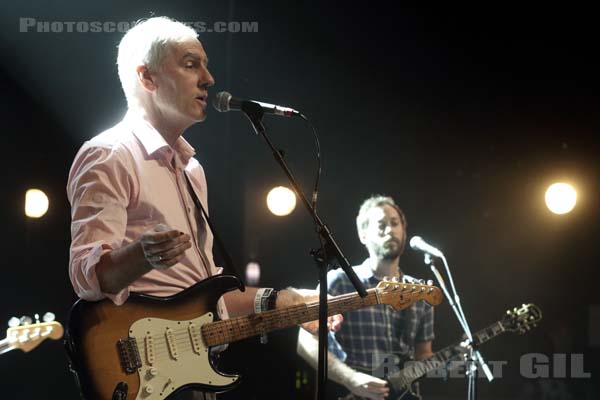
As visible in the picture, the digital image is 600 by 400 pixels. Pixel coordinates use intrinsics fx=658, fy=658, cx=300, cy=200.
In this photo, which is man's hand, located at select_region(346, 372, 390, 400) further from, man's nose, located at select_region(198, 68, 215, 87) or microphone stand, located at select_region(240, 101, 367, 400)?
man's nose, located at select_region(198, 68, 215, 87)

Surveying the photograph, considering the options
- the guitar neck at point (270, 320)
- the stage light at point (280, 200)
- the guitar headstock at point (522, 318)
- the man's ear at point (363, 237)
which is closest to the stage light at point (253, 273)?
the stage light at point (280, 200)

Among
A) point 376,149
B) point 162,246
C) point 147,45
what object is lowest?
point 162,246

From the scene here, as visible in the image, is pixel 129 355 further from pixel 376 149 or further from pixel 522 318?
pixel 376 149

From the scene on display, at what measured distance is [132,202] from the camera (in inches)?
87.3

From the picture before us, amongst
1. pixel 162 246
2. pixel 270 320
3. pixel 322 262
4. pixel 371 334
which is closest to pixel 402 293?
pixel 270 320

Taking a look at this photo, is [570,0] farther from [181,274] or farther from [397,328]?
[181,274]

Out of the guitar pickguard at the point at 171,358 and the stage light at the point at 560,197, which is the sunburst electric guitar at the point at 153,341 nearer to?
the guitar pickguard at the point at 171,358

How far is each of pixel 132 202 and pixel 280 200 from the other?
3.82m

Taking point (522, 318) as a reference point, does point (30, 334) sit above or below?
above

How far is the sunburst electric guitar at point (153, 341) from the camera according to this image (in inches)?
79.6

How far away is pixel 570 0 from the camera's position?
16.7ft

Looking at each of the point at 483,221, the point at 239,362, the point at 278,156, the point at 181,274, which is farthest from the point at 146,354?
the point at 483,221

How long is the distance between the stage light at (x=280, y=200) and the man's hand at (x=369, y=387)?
2.24 meters

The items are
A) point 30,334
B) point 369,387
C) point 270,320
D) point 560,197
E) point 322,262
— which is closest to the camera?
point 322,262
